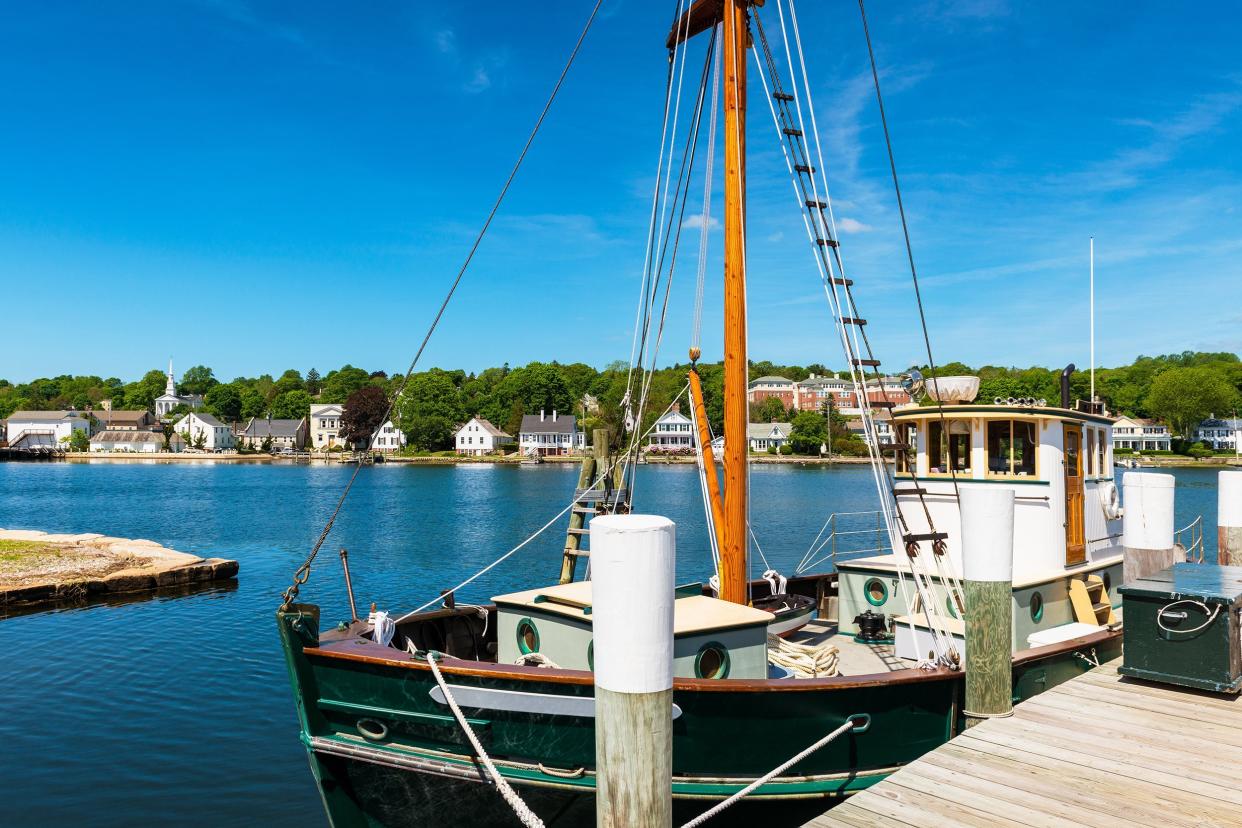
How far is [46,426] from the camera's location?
6727 inches

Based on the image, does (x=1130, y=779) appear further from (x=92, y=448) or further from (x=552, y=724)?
(x=92, y=448)

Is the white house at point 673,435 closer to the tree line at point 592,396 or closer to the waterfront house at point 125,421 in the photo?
the tree line at point 592,396

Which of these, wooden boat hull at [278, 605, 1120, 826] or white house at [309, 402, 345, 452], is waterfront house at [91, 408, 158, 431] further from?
wooden boat hull at [278, 605, 1120, 826]

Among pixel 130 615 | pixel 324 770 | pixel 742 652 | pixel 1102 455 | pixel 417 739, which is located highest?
pixel 1102 455

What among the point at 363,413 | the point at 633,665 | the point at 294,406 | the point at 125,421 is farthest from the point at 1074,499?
the point at 125,421

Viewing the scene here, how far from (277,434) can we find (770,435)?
10173 cm

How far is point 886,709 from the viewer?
8.75 meters

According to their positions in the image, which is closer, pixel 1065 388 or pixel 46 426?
pixel 1065 388

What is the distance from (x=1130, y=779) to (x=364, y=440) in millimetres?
147768

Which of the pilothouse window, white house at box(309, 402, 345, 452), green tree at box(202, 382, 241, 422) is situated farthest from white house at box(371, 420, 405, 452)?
the pilothouse window

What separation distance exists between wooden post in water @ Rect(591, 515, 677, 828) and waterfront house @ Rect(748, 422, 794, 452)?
143080 mm

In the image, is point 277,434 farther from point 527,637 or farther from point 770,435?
point 527,637

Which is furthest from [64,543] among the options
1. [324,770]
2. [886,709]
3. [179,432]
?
[179,432]

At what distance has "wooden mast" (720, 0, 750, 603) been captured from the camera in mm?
10734
